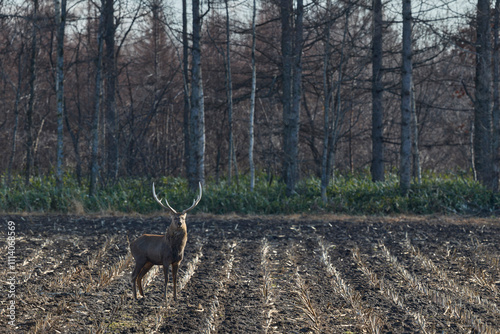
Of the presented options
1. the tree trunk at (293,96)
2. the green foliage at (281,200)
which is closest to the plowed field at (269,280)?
the green foliage at (281,200)

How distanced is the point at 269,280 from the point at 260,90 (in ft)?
47.6

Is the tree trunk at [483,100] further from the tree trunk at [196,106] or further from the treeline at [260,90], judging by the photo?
the tree trunk at [196,106]

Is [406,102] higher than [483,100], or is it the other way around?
[483,100]

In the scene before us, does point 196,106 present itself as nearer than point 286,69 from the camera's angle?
Yes

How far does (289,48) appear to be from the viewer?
17.8m

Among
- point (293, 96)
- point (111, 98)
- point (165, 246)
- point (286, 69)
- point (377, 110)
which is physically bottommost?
point (165, 246)

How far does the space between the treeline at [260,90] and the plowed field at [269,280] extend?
14.6ft

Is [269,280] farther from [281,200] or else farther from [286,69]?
[286,69]

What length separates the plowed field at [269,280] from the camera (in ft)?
20.2

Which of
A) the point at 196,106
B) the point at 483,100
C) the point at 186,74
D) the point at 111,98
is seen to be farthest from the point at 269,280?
the point at 111,98

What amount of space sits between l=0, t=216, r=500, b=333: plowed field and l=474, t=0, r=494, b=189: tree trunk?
5303 millimetres

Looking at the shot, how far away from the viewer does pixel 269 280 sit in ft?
26.6

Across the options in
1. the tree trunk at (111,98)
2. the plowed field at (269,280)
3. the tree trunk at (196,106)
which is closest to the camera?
the plowed field at (269,280)

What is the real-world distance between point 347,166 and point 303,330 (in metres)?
21.1
